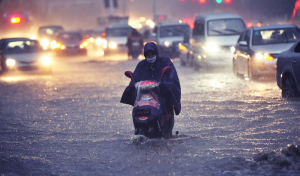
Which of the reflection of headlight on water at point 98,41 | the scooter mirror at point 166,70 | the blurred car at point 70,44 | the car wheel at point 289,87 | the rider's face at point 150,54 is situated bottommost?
the reflection of headlight on water at point 98,41

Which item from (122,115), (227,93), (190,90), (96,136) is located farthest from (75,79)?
(96,136)

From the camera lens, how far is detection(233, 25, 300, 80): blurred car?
14320mm

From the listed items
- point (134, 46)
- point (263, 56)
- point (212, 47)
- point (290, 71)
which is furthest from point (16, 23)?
point (290, 71)

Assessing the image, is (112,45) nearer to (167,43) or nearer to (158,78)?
(167,43)

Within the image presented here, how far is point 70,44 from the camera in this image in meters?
34.9

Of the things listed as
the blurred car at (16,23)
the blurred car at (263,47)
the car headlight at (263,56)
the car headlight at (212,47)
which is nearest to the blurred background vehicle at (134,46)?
the car headlight at (212,47)

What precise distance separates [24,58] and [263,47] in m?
10.6

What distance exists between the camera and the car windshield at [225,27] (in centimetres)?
1877

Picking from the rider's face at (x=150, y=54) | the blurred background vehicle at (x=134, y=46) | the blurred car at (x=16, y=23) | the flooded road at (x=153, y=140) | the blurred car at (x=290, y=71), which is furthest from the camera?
the blurred car at (x=16, y=23)

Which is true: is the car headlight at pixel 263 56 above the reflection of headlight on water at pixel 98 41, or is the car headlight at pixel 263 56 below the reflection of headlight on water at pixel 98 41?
above

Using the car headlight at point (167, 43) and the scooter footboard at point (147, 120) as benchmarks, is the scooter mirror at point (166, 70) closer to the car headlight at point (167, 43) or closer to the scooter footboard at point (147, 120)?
the scooter footboard at point (147, 120)

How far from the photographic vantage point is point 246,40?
619 inches

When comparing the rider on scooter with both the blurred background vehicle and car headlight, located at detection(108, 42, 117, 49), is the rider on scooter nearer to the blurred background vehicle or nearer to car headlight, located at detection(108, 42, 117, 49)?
the blurred background vehicle

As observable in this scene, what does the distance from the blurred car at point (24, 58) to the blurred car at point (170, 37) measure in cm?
656
